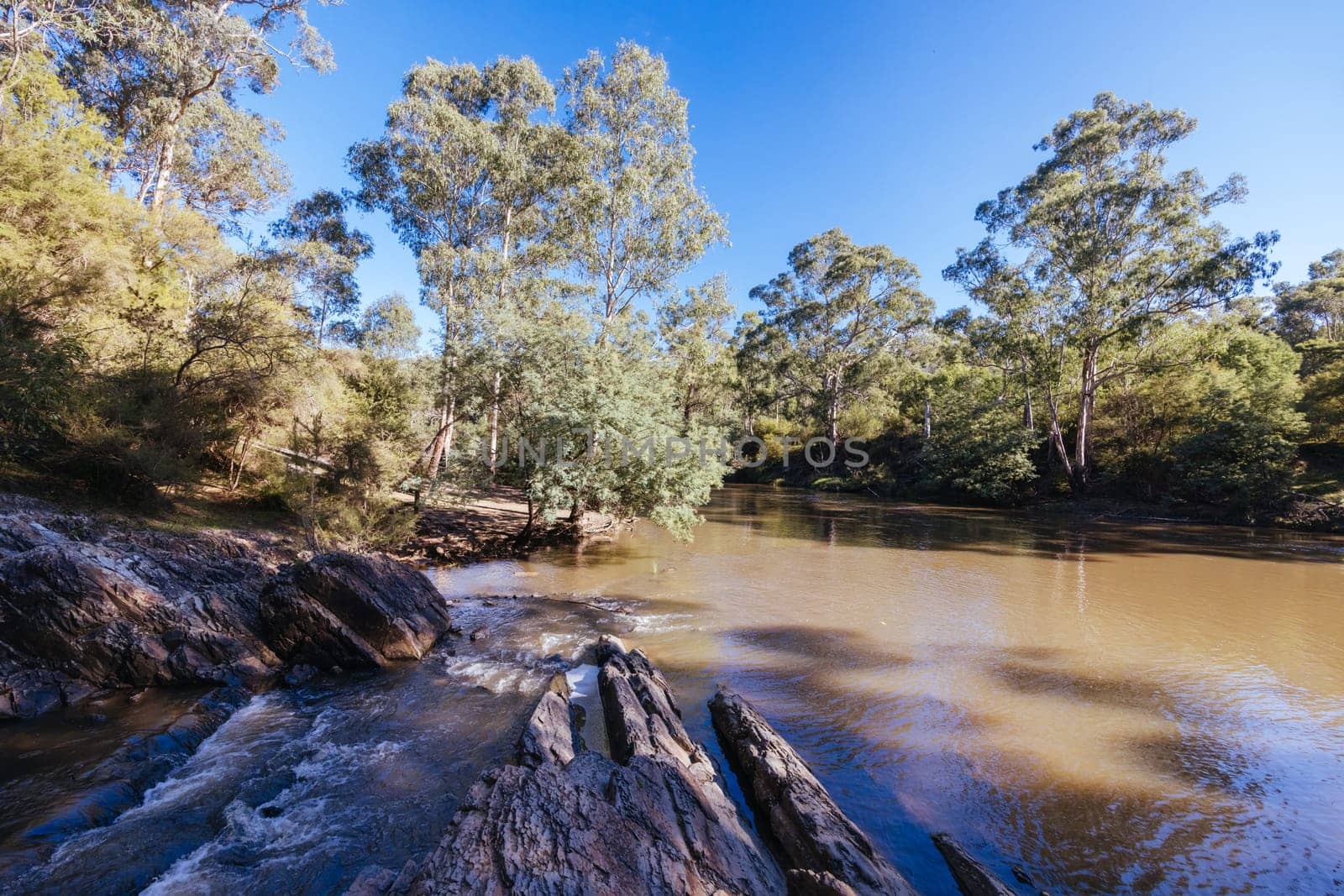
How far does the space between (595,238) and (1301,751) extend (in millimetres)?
20463

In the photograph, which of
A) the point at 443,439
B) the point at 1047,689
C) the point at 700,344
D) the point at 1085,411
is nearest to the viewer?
the point at 1047,689

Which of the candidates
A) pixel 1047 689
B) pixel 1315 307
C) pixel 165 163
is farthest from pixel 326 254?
pixel 1315 307

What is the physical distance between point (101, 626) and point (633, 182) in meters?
17.9

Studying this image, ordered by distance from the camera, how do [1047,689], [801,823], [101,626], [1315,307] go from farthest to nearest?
[1315,307]
[1047,689]
[101,626]
[801,823]

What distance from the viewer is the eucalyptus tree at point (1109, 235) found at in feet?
67.5

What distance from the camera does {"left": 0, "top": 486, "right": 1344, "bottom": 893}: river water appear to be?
347cm

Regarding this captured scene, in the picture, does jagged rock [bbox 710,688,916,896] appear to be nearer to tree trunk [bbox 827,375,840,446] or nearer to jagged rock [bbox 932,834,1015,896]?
jagged rock [bbox 932,834,1015,896]

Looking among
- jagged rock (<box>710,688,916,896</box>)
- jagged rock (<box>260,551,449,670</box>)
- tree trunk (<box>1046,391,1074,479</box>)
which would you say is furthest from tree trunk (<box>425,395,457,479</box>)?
tree trunk (<box>1046,391,1074,479</box>)

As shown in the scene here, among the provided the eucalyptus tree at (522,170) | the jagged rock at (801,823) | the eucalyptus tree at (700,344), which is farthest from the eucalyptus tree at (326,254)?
the jagged rock at (801,823)

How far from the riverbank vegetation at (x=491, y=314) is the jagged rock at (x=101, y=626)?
359cm

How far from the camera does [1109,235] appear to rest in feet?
73.8

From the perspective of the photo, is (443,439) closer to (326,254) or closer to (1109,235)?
(326,254)

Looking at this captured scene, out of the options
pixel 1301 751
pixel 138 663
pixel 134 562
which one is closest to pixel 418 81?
pixel 134 562

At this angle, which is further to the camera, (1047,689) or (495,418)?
(495,418)
